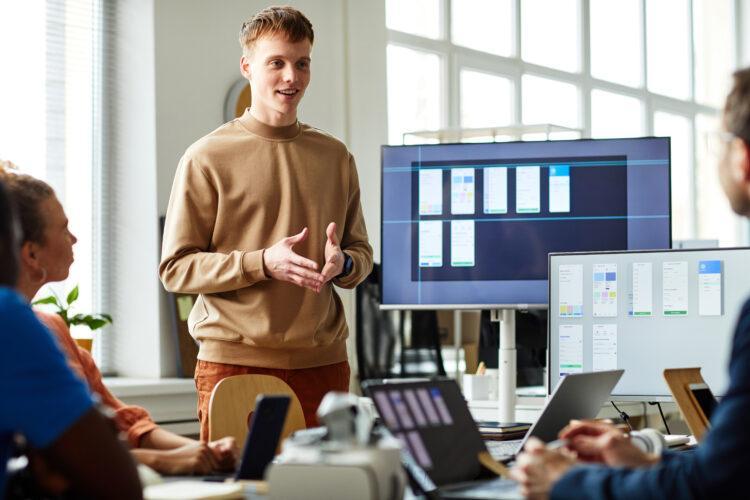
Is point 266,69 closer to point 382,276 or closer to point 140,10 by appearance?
point 382,276

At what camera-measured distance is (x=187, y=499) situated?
1432 mm

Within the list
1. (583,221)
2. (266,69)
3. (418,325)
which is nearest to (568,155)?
(583,221)

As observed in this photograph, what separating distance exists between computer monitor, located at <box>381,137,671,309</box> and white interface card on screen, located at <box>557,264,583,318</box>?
0.42 metres

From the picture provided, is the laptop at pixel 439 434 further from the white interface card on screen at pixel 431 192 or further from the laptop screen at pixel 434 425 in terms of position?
the white interface card on screen at pixel 431 192

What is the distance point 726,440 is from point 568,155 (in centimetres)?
206

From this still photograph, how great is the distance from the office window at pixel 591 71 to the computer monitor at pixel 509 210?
7.78 feet

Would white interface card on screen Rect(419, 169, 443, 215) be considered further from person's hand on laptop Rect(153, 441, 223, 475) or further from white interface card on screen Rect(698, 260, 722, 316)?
person's hand on laptop Rect(153, 441, 223, 475)

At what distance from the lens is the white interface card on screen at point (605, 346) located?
9.20 feet

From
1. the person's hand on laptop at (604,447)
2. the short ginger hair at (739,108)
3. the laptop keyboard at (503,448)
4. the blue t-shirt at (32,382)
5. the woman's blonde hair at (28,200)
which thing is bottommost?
the laptop keyboard at (503,448)

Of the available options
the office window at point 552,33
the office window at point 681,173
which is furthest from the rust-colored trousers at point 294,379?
the office window at point 681,173

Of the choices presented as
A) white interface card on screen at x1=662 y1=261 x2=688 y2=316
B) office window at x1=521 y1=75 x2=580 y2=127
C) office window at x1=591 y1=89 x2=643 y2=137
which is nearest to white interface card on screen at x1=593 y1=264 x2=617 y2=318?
white interface card on screen at x1=662 y1=261 x2=688 y2=316

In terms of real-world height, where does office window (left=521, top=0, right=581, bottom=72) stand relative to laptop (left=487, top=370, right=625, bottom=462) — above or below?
above

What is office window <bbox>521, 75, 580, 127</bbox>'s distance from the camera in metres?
7.96

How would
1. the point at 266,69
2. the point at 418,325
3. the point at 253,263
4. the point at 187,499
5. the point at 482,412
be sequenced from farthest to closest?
the point at 418,325
the point at 482,412
the point at 266,69
the point at 253,263
the point at 187,499
